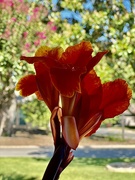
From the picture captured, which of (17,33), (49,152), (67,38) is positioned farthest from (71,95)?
(49,152)

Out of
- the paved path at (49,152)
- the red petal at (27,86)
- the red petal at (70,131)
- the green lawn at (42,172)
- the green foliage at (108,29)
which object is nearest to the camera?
the red petal at (70,131)

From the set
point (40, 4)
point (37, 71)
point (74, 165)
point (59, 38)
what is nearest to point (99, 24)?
point (59, 38)

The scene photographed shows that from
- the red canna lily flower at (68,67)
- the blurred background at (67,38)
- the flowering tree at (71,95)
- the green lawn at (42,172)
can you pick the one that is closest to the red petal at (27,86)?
the flowering tree at (71,95)

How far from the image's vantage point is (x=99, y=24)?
9.02 metres

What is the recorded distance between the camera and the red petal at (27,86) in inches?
45.9

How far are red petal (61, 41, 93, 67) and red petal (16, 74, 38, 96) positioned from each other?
0.13 metres

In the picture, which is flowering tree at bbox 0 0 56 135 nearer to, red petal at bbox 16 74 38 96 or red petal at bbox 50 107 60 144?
red petal at bbox 16 74 38 96

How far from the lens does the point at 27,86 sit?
1177 mm

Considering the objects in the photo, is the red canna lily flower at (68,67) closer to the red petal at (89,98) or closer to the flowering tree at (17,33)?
the red petal at (89,98)

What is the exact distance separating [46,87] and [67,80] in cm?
9

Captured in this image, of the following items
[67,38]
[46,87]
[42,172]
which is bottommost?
[42,172]

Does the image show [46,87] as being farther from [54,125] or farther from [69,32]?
[69,32]

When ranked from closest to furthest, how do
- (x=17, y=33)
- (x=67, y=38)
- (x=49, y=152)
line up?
1. (x=67, y=38)
2. (x=17, y=33)
3. (x=49, y=152)

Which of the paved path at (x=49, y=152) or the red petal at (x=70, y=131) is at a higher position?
the red petal at (x=70, y=131)
